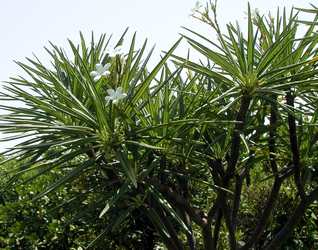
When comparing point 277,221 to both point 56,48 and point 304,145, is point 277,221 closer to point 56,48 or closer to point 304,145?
point 304,145

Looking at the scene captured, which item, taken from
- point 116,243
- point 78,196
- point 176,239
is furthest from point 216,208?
point 116,243

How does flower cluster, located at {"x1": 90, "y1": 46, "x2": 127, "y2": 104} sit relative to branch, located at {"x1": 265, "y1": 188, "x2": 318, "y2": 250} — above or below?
above

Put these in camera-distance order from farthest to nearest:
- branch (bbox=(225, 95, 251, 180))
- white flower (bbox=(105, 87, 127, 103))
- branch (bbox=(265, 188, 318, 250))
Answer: branch (bbox=(265, 188, 318, 250)) < branch (bbox=(225, 95, 251, 180)) < white flower (bbox=(105, 87, 127, 103))

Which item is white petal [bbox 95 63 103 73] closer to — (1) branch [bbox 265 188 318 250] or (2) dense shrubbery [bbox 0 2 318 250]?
(2) dense shrubbery [bbox 0 2 318 250]

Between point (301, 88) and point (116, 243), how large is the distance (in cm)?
161

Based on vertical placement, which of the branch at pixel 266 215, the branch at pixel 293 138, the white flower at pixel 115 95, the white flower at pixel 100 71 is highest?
the white flower at pixel 100 71

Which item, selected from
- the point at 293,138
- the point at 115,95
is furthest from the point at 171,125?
the point at 293,138

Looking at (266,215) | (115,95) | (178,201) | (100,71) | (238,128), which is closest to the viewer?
(115,95)

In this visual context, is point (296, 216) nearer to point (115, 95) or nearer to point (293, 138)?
point (293, 138)

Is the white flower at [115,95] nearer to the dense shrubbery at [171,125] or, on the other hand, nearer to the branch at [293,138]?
the dense shrubbery at [171,125]

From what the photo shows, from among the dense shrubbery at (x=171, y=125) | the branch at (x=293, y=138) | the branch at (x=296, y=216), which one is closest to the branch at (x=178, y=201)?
the dense shrubbery at (x=171, y=125)

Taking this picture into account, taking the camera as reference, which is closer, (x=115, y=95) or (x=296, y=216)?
(x=115, y=95)

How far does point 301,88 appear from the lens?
5.61 ft

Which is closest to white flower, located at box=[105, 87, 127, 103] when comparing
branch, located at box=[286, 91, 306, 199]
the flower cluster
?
the flower cluster
